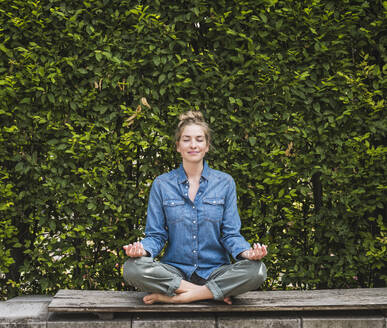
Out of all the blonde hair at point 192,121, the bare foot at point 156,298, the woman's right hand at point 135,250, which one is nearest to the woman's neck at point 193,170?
the blonde hair at point 192,121

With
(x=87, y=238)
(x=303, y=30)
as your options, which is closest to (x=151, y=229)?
(x=87, y=238)

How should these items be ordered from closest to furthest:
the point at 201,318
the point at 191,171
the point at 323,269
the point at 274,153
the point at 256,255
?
the point at 256,255
the point at 201,318
the point at 191,171
the point at 274,153
the point at 323,269

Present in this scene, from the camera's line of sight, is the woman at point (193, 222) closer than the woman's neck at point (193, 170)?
Yes

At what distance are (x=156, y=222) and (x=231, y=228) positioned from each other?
58cm

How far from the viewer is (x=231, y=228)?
11.0 ft

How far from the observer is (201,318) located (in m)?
3.14

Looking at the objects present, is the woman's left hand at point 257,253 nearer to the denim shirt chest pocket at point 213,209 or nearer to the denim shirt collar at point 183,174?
the denim shirt chest pocket at point 213,209

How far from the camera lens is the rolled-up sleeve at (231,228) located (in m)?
3.26

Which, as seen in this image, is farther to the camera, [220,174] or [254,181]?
[254,181]

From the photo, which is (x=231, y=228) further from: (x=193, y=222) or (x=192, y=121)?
(x=192, y=121)

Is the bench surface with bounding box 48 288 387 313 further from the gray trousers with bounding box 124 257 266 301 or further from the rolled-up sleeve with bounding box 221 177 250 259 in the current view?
the rolled-up sleeve with bounding box 221 177 250 259

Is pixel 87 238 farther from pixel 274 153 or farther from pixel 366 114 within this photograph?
pixel 366 114

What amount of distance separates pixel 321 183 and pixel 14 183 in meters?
2.75

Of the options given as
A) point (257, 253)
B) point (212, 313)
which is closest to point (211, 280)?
point (212, 313)
